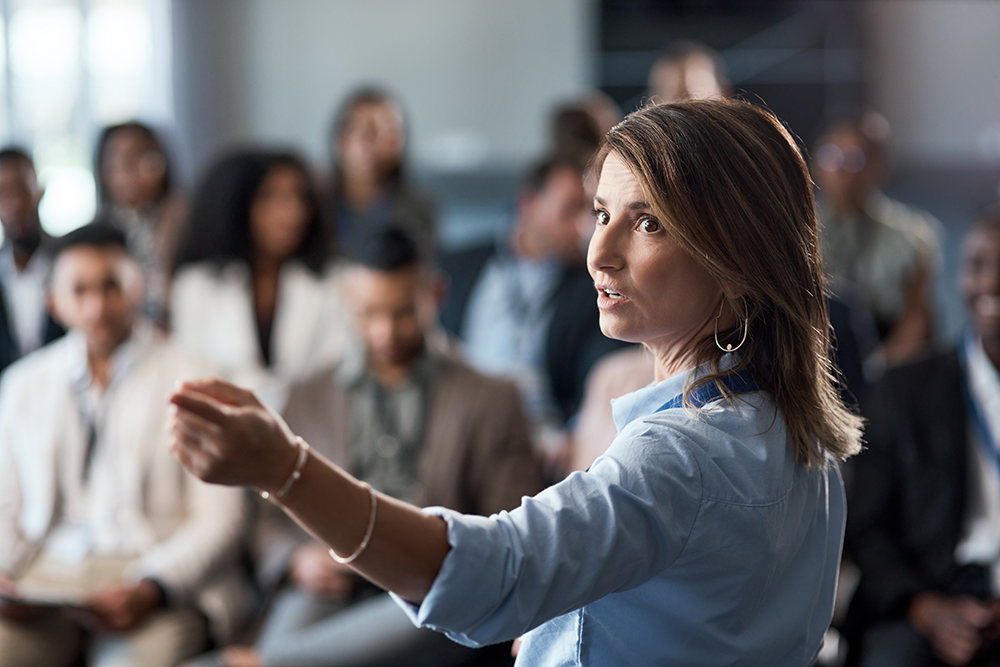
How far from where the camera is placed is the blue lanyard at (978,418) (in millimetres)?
2078

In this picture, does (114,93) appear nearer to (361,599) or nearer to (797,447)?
(361,599)

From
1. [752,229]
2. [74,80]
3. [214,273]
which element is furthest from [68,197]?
[752,229]

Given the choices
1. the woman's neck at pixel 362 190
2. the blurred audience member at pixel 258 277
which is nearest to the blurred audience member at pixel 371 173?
the woman's neck at pixel 362 190

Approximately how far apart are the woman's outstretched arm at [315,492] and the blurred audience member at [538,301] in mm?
1840

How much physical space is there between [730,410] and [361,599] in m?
1.52

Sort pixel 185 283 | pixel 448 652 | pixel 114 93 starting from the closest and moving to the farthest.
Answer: pixel 448 652 < pixel 185 283 < pixel 114 93

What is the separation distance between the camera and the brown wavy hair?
0.82m

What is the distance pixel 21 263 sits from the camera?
3135 mm

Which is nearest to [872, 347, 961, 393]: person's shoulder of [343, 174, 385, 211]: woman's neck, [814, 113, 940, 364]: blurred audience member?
[814, 113, 940, 364]: blurred audience member

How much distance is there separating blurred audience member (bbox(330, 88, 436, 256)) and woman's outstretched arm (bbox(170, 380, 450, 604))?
9.33 ft

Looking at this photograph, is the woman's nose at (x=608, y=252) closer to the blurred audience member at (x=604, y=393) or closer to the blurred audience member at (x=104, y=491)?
the blurred audience member at (x=604, y=393)

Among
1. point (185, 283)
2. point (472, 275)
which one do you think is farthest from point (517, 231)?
point (185, 283)

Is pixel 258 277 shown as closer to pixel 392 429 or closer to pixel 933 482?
pixel 392 429

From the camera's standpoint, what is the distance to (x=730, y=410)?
83 cm
